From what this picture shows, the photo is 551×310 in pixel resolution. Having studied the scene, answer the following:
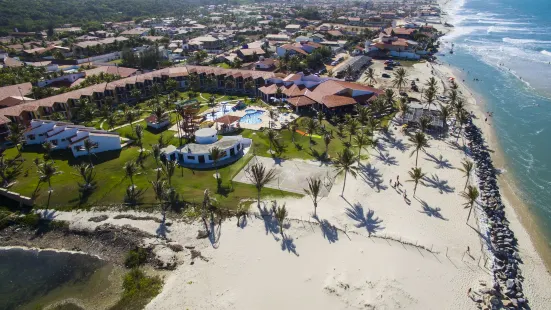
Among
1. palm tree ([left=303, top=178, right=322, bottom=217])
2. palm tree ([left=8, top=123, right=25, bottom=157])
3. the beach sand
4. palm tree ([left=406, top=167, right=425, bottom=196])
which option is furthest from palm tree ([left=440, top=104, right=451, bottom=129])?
palm tree ([left=8, top=123, right=25, bottom=157])

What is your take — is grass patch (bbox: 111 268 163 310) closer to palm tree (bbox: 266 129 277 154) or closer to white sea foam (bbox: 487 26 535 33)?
palm tree (bbox: 266 129 277 154)

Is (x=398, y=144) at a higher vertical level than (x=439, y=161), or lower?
higher

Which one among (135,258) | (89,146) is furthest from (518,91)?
(89,146)

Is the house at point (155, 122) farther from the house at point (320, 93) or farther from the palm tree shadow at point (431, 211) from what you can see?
the palm tree shadow at point (431, 211)

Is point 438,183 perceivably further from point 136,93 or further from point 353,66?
point 136,93

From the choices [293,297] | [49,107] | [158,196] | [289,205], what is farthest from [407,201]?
[49,107]

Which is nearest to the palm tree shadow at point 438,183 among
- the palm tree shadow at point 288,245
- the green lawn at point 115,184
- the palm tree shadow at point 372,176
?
the palm tree shadow at point 372,176
